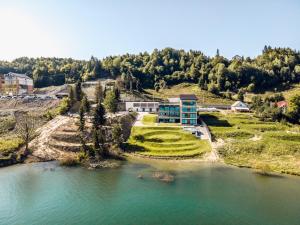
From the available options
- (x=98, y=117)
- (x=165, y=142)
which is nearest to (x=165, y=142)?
(x=165, y=142)

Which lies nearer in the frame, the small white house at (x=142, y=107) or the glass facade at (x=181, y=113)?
the glass facade at (x=181, y=113)

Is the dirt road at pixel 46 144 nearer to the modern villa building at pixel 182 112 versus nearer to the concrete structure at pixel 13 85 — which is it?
the modern villa building at pixel 182 112

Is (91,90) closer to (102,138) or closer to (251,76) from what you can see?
(102,138)

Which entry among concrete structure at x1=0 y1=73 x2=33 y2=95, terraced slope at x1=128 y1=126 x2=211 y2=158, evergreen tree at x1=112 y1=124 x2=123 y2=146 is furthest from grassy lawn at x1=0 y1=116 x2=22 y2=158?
concrete structure at x1=0 y1=73 x2=33 y2=95

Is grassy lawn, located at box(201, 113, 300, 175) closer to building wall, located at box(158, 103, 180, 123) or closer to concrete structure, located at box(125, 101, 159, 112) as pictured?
building wall, located at box(158, 103, 180, 123)

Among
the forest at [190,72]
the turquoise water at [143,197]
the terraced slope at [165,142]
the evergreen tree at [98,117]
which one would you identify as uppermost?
the forest at [190,72]

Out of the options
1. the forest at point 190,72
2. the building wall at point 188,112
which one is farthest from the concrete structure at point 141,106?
the forest at point 190,72

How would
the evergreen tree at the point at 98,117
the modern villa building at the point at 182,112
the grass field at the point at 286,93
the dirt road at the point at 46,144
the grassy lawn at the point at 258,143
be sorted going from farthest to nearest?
1. the grass field at the point at 286,93
2. the modern villa building at the point at 182,112
3. the evergreen tree at the point at 98,117
4. the dirt road at the point at 46,144
5. the grassy lawn at the point at 258,143

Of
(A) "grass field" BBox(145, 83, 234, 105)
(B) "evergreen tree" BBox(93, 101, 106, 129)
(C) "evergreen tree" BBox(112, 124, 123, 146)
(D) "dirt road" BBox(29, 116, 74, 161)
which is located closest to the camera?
(D) "dirt road" BBox(29, 116, 74, 161)
